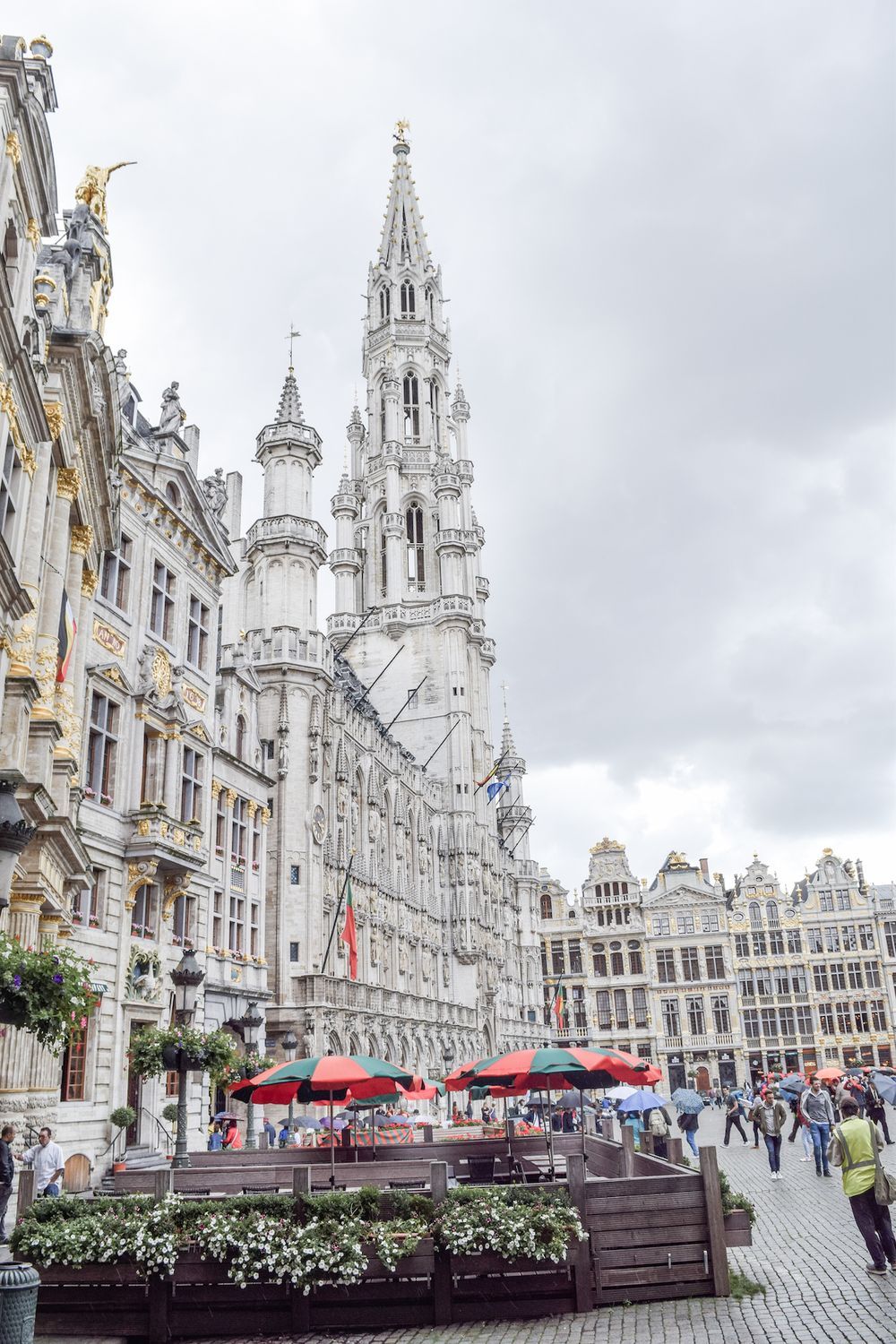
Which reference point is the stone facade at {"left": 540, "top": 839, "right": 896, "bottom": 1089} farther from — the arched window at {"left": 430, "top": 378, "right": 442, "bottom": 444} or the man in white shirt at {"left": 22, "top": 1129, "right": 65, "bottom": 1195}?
the man in white shirt at {"left": 22, "top": 1129, "right": 65, "bottom": 1195}

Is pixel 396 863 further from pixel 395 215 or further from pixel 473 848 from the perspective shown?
pixel 395 215

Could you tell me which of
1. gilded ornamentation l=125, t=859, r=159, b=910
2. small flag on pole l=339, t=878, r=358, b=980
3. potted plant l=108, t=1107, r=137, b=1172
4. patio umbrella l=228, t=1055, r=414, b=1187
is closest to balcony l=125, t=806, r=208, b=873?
gilded ornamentation l=125, t=859, r=159, b=910

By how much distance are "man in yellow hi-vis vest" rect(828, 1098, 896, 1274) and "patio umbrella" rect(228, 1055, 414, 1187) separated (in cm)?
664

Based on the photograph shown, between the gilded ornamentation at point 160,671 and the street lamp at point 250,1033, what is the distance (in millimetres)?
10419

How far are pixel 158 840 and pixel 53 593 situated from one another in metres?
9.60

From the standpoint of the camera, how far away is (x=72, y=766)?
20.3 m

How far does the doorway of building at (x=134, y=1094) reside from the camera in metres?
26.4

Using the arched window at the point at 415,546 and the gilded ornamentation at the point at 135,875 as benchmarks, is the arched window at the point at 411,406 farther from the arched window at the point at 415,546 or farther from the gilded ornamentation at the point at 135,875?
the gilded ornamentation at the point at 135,875

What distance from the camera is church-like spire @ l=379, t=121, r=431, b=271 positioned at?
105 metres

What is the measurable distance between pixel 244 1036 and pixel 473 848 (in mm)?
39501

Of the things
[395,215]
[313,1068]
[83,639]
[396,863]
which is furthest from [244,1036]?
[395,215]

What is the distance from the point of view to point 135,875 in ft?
90.2

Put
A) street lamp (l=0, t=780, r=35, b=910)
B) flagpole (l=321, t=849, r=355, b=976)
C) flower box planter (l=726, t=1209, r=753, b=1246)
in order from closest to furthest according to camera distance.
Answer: street lamp (l=0, t=780, r=35, b=910), flower box planter (l=726, t=1209, r=753, b=1246), flagpole (l=321, t=849, r=355, b=976)

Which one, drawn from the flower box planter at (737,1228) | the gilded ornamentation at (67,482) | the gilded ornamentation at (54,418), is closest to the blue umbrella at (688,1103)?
the flower box planter at (737,1228)
